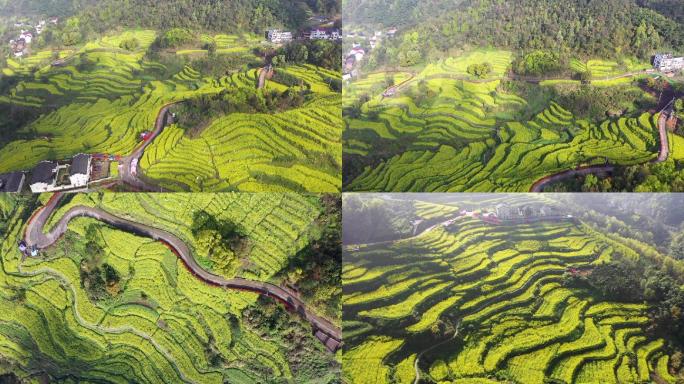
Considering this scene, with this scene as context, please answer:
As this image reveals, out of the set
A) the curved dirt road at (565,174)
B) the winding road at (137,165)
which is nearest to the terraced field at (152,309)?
the winding road at (137,165)

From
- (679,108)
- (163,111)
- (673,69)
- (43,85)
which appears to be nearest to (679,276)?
(679,108)

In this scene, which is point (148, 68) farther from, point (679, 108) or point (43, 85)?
point (679, 108)

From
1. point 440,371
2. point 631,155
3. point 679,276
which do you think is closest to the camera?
point 440,371

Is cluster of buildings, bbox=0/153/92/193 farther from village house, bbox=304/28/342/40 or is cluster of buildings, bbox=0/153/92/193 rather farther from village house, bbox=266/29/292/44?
village house, bbox=304/28/342/40

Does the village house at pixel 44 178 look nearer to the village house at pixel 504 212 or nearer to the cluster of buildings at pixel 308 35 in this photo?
the cluster of buildings at pixel 308 35

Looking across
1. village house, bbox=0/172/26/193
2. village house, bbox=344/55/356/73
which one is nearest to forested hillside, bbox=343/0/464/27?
village house, bbox=344/55/356/73
